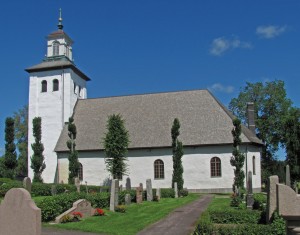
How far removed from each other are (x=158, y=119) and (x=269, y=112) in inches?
792

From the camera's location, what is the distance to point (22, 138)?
68.2 m

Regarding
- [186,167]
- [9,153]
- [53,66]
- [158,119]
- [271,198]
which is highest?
[53,66]

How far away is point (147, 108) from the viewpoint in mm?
43906

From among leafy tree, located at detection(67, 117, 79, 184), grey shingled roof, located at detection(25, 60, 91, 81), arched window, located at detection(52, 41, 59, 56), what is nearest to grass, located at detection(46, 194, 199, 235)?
leafy tree, located at detection(67, 117, 79, 184)

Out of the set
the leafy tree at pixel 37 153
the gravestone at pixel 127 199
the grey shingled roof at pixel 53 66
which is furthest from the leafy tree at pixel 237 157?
the grey shingled roof at pixel 53 66

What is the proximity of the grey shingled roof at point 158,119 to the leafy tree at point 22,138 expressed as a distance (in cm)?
2102

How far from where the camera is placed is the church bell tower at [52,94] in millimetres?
44375

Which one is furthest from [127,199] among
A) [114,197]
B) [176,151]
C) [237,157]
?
[237,157]

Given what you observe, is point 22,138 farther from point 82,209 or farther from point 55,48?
point 82,209

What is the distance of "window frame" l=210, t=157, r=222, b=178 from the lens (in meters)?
38.3

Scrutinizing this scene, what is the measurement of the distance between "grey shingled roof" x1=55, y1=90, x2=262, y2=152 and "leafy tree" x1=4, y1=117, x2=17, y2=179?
4.58 metres

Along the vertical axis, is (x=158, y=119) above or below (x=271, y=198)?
above

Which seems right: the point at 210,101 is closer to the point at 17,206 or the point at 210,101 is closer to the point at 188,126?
the point at 188,126

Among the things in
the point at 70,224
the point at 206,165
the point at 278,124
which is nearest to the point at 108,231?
the point at 70,224
